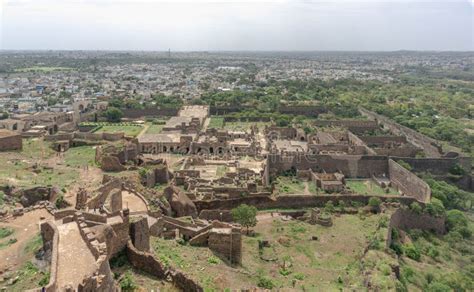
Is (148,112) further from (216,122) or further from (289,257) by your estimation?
(289,257)

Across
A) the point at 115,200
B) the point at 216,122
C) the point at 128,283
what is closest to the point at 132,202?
the point at 115,200

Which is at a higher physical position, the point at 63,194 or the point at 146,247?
the point at 146,247

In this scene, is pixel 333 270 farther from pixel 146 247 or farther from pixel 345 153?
pixel 345 153

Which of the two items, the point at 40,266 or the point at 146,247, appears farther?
the point at 146,247

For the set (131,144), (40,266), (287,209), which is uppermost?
(40,266)

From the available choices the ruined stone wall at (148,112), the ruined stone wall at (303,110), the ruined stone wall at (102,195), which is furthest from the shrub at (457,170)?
the ruined stone wall at (148,112)

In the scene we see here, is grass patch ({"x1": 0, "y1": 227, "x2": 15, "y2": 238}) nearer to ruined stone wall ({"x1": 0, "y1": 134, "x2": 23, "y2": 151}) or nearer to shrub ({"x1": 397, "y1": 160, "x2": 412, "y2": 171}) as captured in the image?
ruined stone wall ({"x1": 0, "y1": 134, "x2": 23, "y2": 151})

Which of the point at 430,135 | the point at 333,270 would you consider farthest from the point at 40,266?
the point at 430,135

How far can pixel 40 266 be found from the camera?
12266 mm

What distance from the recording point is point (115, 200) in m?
20.9

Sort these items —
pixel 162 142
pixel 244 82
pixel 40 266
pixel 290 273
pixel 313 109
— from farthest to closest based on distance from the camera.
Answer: pixel 244 82, pixel 313 109, pixel 162 142, pixel 290 273, pixel 40 266

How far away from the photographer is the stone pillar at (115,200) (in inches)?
788

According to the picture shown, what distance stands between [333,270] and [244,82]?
346 feet

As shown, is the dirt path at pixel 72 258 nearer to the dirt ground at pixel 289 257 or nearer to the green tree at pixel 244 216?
the dirt ground at pixel 289 257
